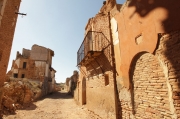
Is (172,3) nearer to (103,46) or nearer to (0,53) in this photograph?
(103,46)

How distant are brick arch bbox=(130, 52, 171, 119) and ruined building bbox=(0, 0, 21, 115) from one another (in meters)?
6.62

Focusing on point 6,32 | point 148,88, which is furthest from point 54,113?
point 148,88

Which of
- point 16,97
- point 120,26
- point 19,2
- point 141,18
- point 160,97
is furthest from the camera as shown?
point 16,97

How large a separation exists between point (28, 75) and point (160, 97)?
25.4 metres

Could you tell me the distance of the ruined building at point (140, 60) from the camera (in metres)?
3.43

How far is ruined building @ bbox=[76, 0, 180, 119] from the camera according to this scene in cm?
343

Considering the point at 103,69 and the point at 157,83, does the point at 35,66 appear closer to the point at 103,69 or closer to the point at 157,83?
the point at 103,69

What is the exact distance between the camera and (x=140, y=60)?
463cm

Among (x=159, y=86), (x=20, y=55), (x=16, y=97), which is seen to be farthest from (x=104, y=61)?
(x=20, y=55)

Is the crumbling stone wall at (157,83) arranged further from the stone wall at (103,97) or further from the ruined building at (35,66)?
the ruined building at (35,66)

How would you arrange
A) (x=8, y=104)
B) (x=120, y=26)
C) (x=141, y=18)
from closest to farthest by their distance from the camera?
(x=141, y=18)
(x=120, y=26)
(x=8, y=104)

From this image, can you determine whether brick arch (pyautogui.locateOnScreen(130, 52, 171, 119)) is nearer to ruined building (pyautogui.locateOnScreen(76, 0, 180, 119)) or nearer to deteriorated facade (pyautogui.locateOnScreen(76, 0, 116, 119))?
ruined building (pyautogui.locateOnScreen(76, 0, 180, 119))

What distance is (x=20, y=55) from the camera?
1268 inches

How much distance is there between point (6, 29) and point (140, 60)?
715 cm
